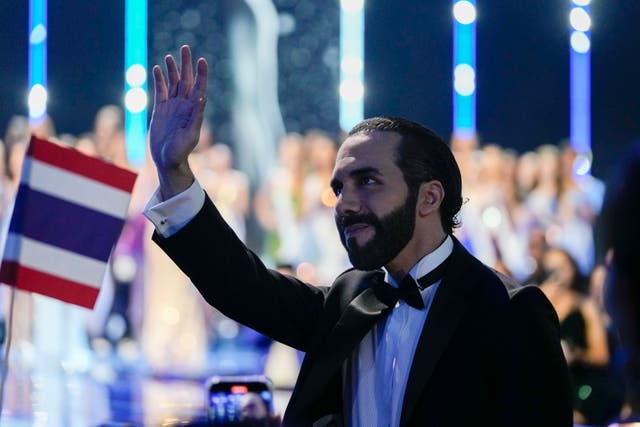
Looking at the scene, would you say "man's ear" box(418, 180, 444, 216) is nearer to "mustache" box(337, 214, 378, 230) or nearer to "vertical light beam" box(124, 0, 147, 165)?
"mustache" box(337, 214, 378, 230)

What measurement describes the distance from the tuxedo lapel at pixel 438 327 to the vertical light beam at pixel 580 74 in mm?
9209

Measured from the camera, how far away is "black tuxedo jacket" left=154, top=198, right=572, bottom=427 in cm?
198

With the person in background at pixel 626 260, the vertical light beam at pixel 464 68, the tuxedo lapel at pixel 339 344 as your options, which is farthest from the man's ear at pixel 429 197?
the vertical light beam at pixel 464 68

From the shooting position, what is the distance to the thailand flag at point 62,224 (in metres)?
2.94

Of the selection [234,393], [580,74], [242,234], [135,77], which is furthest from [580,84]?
[234,393]

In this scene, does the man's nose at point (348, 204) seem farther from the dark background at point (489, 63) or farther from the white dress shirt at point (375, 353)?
the dark background at point (489, 63)

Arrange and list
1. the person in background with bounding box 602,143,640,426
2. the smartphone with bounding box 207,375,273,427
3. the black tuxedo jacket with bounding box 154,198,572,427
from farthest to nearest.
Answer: the smartphone with bounding box 207,375,273,427 < the black tuxedo jacket with bounding box 154,198,572,427 < the person in background with bounding box 602,143,640,426

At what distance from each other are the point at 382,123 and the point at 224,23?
8.39 metres

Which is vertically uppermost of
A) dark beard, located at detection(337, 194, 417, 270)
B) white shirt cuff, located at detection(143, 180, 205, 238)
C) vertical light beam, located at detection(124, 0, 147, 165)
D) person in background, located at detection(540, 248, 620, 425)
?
vertical light beam, located at detection(124, 0, 147, 165)

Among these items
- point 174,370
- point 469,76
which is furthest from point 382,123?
point 469,76

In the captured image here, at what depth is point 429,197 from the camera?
2244 millimetres

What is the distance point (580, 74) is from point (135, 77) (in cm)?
444

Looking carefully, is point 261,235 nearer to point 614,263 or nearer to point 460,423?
point 460,423

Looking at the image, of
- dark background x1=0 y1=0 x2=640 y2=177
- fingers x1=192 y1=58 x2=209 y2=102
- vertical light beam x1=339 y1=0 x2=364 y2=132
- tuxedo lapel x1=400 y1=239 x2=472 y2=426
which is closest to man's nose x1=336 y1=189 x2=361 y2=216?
tuxedo lapel x1=400 y1=239 x2=472 y2=426
